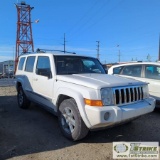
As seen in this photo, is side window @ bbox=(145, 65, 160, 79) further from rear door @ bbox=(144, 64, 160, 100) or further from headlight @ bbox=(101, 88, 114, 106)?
headlight @ bbox=(101, 88, 114, 106)

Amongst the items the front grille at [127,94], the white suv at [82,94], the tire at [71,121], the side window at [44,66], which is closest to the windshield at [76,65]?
the white suv at [82,94]

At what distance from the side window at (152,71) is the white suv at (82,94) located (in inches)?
79.4

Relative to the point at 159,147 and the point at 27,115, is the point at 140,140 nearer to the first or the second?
the point at 159,147

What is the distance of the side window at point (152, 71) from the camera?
672 centimetres

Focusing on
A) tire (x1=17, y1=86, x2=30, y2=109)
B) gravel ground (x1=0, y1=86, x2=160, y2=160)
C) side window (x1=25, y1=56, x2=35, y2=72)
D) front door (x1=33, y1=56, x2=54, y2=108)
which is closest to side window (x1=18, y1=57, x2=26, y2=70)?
side window (x1=25, y1=56, x2=35, y2=72)

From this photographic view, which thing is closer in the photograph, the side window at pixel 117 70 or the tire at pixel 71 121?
the tire at pixel 71 121

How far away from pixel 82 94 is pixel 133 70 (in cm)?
407

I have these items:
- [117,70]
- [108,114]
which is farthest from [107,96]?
[117,70]

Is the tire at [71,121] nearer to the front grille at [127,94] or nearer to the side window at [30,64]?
the front grille at [127,94]

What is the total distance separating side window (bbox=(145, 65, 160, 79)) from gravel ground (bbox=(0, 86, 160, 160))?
1.34 meters

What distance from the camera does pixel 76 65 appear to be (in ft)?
18.0

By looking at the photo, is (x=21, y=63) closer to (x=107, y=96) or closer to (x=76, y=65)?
(x=76, y=65)

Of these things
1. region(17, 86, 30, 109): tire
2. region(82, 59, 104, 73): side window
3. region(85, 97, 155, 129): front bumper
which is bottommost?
region(17, 86, 30, 109): tire

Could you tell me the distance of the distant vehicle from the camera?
6.58m
